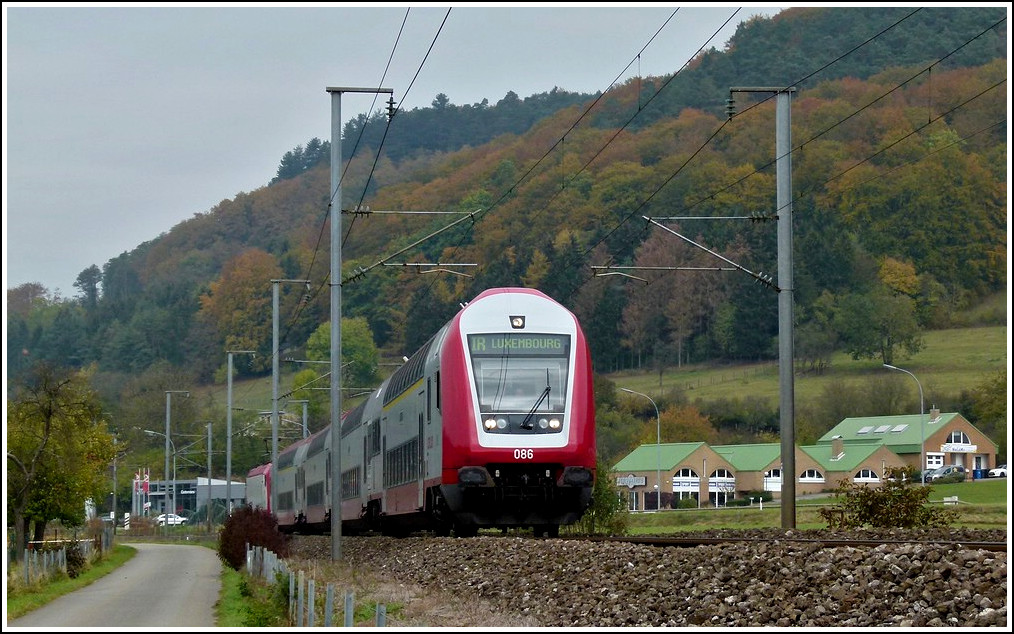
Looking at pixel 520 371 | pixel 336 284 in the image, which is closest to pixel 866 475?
pixel 336 284

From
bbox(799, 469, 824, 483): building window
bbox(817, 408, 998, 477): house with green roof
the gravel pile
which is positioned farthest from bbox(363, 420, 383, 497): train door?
bbox(817, 408, 998, 477): house with green roof

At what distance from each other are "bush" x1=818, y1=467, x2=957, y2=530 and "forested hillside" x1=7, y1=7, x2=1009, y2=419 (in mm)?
51001

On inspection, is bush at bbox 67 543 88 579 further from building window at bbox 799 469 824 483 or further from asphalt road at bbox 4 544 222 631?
building window at bbox 799 469 824 483

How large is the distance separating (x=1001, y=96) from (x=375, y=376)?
5522cm

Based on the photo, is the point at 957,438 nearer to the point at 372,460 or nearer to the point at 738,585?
the point at 372,460

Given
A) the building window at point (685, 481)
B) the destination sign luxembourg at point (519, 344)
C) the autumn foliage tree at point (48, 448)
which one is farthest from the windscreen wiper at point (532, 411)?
the building window at point (685, 481)

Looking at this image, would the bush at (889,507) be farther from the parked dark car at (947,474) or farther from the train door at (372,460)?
the parked dark car at (947,474)

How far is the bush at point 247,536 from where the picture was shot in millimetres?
37969

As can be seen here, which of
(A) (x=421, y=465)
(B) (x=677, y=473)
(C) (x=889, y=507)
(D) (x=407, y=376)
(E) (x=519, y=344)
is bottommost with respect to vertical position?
(B) (x=677, y=473)

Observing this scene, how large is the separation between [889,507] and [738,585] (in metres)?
13.3

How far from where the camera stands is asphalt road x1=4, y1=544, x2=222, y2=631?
25.6 meters

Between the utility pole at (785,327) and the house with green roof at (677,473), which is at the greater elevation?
the utility pole at (785,327)

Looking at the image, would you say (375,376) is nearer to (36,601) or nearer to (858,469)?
(858,469)

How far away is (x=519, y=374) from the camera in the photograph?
81.2 ft
